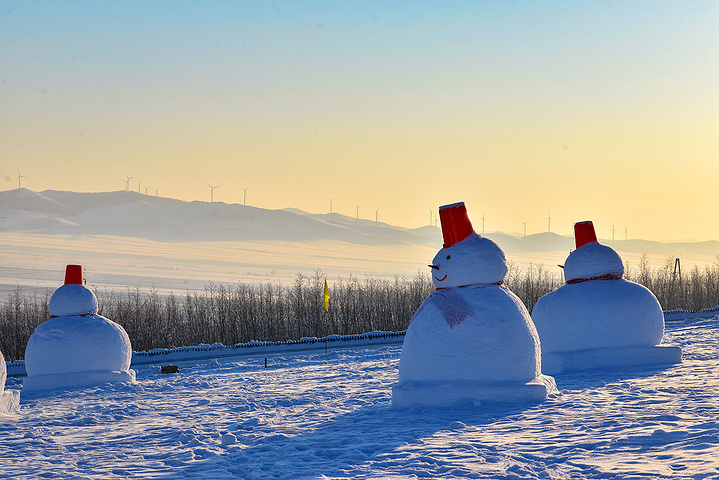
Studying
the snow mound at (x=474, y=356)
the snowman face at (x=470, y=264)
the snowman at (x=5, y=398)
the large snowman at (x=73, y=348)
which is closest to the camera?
the snow mound at (x=474, y=356)

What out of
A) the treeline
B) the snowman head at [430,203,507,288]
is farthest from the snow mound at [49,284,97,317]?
the treeline

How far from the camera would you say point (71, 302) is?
57.6 ft

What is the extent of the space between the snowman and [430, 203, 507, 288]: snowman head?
29.8 ft

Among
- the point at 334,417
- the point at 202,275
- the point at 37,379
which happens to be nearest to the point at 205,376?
the point at 37,379

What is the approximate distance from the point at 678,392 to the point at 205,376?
41.9 feet

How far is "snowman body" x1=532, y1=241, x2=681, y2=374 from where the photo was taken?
15.0 m

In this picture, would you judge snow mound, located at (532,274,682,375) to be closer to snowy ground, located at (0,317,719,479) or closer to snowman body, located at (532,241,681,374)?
snowman body, located at (532,241,681,374)

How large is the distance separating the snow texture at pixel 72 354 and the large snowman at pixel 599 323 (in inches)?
442

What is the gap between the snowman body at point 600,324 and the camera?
15.0 m

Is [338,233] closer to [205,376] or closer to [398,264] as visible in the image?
[398,264]

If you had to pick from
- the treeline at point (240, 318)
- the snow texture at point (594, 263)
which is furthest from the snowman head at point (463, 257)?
the treeline at point (240, 318)

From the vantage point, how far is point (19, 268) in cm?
10744

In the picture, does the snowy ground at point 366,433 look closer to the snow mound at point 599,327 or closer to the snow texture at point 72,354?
the snow mound at point 599,327

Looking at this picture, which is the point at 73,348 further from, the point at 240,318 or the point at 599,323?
the point at 240,318
